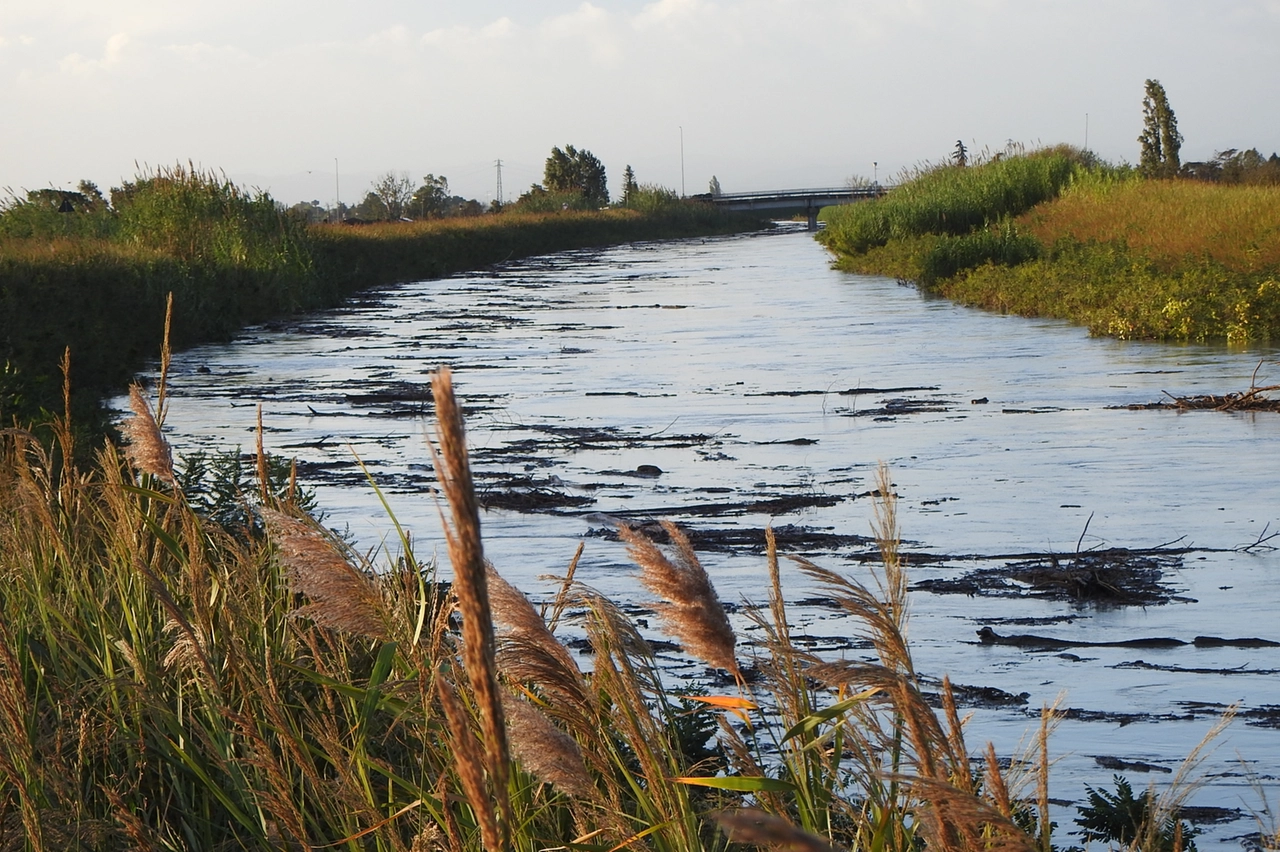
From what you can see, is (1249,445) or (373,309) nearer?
(1249,445)

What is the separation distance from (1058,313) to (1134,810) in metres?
16.6

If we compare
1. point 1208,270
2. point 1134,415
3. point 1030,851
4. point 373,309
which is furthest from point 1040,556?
point 373,309

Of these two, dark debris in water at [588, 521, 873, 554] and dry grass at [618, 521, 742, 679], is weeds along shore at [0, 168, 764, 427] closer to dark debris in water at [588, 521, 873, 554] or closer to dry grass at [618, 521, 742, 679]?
dark debris in water at [588, 521, 873, 554]

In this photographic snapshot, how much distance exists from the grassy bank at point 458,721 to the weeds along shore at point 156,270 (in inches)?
86.0

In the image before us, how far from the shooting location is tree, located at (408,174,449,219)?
3743 inches

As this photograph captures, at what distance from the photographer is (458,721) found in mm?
1226

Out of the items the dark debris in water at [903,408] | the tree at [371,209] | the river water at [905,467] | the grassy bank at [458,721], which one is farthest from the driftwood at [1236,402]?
the tree at [371,209]

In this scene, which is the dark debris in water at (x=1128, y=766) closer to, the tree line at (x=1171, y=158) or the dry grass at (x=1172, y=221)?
the dry grass at (x=1172, y=221)

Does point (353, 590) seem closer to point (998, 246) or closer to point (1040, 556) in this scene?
point (1040, 556)

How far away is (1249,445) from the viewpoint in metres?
9.41

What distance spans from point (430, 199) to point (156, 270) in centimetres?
8317

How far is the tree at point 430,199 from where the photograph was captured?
312ft

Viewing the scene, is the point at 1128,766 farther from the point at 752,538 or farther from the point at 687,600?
the point at 752,538

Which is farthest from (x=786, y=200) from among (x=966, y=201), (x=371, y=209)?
(x=966, y=201)
